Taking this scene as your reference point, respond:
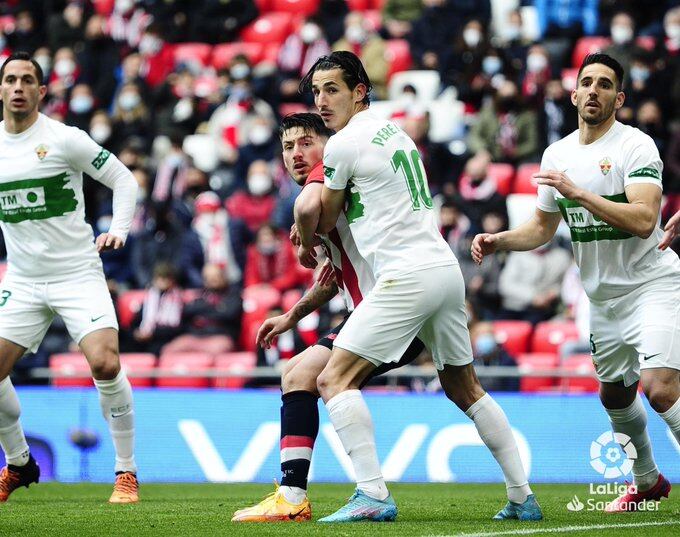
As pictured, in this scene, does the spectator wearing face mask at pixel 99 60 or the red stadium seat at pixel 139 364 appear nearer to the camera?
the red stadium seat at pixel 139 364

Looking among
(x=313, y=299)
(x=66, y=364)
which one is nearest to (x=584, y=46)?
(x=66, y=364)

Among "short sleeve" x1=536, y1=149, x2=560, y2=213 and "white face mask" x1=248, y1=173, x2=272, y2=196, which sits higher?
"short sleeve" x1=536, y1=149, x2=560, y2=213

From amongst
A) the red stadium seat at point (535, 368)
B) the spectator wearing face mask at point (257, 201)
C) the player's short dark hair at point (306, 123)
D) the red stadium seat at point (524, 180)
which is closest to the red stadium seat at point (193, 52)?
the spectator wearing face mask at point (257, 201)

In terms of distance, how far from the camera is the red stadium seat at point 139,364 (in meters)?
14.7

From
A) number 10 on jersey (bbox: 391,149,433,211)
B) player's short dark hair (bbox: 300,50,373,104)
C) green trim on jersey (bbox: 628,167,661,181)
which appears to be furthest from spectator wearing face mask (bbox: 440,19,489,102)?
number 10 on jersey (bbox: 391,149,433,211)

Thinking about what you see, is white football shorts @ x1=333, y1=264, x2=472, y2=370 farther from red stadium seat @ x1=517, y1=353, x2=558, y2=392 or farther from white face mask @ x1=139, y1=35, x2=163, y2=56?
white face mask @ x1=139, y1=35, x2=163, y2=56

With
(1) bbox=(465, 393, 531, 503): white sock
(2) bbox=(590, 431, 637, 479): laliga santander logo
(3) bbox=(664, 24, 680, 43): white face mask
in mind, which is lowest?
(2) bbox=(590, 431, 637, 479): laliga santander logo

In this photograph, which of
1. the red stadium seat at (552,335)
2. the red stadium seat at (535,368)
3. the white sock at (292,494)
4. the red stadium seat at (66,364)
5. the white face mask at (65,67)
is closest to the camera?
the white sock at (292,494)

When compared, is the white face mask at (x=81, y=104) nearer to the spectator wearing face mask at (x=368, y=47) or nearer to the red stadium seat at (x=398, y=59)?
the spectator wearing face mask at (x=368, y=47)

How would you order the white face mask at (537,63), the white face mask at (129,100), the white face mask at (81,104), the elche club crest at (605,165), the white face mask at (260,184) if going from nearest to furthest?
the elche club crest at (605,165) → the white face mask at (260,184) → the white face mask at (537,63) → the white face mask at (129,100) → the white face mask at (81,104)

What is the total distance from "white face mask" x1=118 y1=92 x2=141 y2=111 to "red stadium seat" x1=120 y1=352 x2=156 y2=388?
17.7 feet

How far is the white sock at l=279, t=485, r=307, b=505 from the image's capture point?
7301 mm

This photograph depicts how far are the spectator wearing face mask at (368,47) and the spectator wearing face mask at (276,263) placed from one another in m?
3.85

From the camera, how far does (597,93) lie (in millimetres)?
7605
